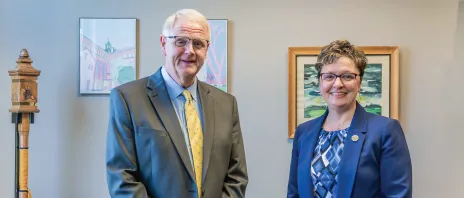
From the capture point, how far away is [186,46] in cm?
153

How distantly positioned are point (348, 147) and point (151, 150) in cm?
76

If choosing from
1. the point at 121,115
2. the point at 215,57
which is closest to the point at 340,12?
the point at 215,57

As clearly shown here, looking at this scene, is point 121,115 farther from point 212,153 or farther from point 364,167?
point 364,167

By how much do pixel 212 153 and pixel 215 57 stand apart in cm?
123

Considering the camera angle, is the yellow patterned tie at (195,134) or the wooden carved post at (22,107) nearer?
the yellow patterned tie at (195,134)

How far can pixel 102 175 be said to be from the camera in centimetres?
273

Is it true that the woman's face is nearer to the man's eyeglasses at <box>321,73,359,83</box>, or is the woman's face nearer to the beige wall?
the man's eyeglasses at <box>321,73,359,83</box>

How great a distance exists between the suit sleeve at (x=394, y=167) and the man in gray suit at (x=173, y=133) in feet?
1.85

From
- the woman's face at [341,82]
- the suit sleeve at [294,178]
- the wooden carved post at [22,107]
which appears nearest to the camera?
the woman's face at [341,82]

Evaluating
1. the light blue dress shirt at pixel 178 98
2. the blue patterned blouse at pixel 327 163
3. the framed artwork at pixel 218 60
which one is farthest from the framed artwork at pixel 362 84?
the light blue dress shirt at pixel 178 98

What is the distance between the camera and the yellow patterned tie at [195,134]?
1.53 meters

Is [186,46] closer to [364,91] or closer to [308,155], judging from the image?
[308,155]

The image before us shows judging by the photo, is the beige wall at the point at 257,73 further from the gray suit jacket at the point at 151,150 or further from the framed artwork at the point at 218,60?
the gray suit jacket at the point at 151,150

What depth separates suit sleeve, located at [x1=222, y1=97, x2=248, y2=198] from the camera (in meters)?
1.63
